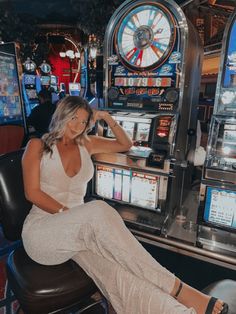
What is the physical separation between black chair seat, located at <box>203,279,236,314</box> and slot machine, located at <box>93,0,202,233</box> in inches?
39.6

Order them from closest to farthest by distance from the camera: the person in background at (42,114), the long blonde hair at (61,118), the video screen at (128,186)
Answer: the long blonde hair at (61,118), the video screen at (128,186), the person in background at (42,114)

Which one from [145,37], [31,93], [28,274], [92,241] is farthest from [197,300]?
[31,93]

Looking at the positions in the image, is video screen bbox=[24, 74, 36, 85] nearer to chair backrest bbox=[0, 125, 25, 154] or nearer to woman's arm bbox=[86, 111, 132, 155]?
chair backrest bbox=[0, 125, 25, 154]

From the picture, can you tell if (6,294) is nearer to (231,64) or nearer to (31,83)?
(231,64)

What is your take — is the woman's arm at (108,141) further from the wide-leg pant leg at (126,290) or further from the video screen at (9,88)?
the video screen at (9,88)

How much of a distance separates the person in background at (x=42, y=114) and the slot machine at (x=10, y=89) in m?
0.65

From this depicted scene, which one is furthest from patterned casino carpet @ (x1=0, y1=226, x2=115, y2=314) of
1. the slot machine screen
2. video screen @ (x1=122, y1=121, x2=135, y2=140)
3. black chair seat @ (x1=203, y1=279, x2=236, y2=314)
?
the slot machine screen

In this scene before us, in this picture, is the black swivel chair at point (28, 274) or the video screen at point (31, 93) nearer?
the black swivel chair at point (28, 274)

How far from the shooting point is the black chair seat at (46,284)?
4.61 feet

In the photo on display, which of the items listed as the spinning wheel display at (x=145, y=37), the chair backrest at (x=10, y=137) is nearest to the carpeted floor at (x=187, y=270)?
the spinning wheel display at (x=145, y=37)

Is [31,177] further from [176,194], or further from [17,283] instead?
[176,194]

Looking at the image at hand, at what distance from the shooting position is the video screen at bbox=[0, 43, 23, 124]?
3707 mm

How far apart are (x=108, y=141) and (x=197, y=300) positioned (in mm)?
1296

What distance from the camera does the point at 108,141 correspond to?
2.28m
